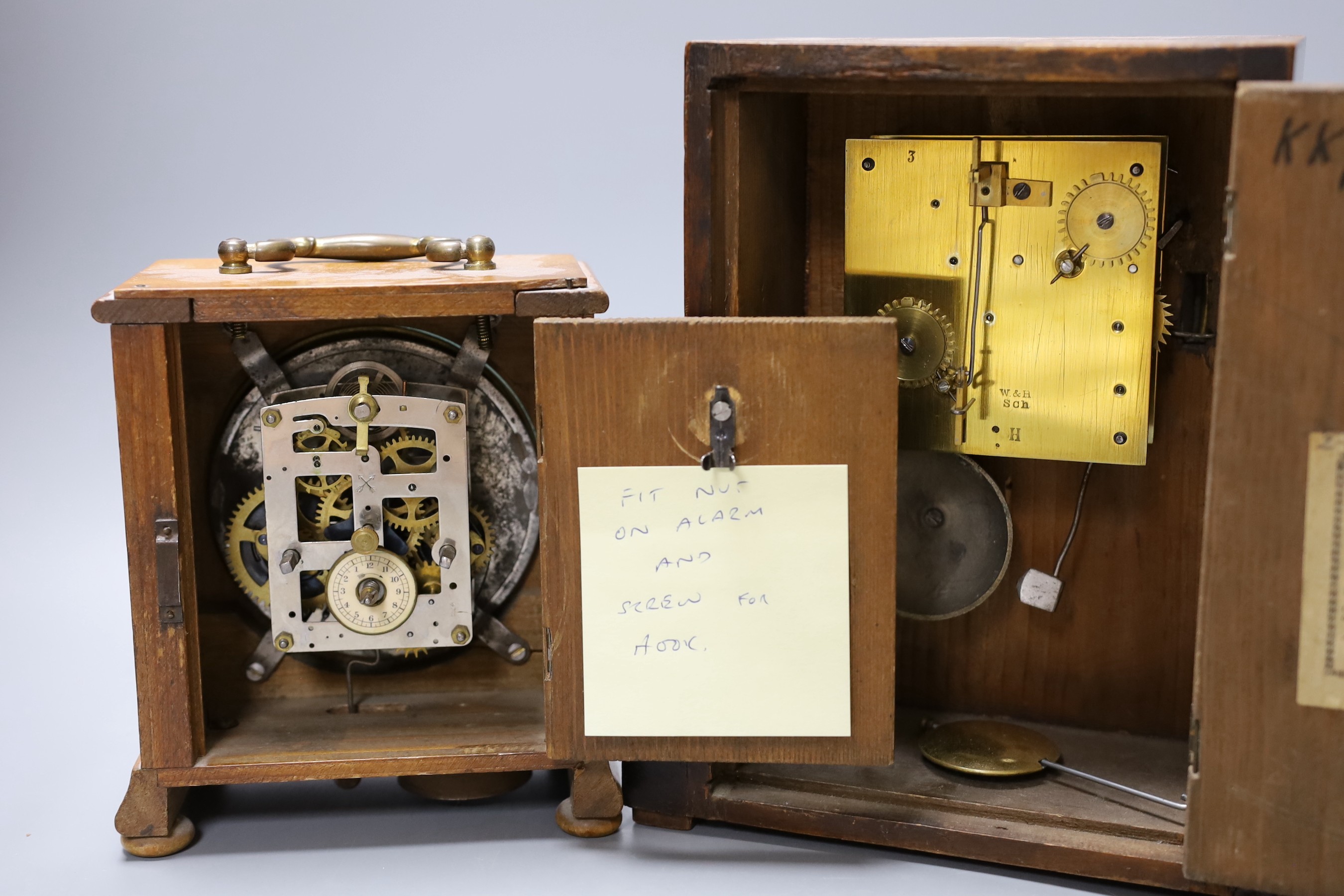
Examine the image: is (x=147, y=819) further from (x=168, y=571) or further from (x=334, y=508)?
(x=334, y=508)

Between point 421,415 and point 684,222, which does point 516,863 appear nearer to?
point 421,415

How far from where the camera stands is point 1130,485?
5.49 ft

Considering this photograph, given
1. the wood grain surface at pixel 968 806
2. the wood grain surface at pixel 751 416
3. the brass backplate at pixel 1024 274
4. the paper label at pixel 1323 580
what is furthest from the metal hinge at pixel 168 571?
the paper label at pixel 1323 580

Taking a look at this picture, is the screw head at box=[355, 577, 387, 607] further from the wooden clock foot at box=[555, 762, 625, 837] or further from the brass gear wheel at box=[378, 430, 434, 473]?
the wooden clock foot at box=[555, 762, 625, 837]

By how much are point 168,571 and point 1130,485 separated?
991 mm

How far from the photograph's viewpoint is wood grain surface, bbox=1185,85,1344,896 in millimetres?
1187

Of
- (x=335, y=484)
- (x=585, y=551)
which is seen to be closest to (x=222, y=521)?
(x=335, y=484)

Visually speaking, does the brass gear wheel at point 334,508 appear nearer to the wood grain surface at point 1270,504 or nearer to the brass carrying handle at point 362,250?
the brass carrying handle at point 362,250

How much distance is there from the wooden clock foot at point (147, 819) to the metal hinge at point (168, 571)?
0.16m

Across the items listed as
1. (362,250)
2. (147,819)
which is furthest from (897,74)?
(147,819)

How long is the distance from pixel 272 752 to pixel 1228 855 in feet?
2.98

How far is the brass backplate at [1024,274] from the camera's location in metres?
1.55

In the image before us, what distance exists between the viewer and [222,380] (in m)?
1.66

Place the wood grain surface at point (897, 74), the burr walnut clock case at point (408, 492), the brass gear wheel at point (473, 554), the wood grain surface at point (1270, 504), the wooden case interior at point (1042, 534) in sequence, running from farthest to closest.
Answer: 1. the brass gear wheel at point (473, 554)
2. the wooden case interior at point (1042, 534)
3. the burr walnut clock case at point (408, 492)
4. the wood grain surface at point (897, 74)
5. the wood grain surface at point (1270, 504)
